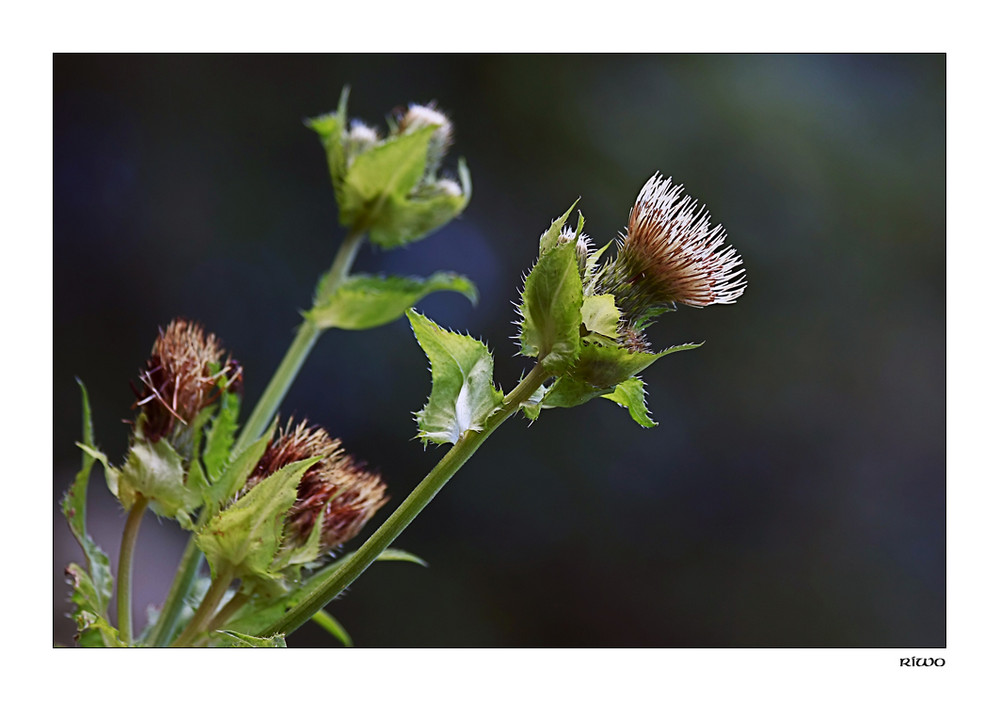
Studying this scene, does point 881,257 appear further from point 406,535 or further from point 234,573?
point 234,573

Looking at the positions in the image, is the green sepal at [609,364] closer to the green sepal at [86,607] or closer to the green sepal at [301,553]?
the green sepal at [301,553]

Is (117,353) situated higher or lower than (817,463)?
higher

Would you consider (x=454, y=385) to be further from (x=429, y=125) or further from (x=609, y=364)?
(x=429, y=125)

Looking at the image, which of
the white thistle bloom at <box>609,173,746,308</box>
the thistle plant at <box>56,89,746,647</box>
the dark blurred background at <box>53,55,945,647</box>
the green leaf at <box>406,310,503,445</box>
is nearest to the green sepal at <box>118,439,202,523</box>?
the thistle plant at <box>56,89,746,647</box>

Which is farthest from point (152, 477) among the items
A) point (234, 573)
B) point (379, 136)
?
point (379, 136)
